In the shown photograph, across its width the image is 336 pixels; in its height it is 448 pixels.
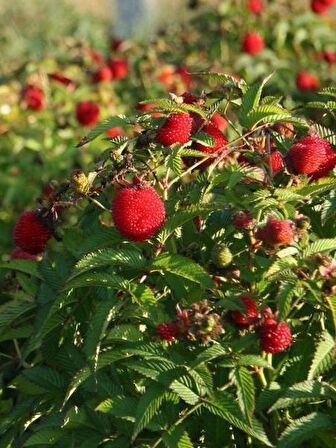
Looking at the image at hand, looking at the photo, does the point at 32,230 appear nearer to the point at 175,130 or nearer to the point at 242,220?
the point at 175,130

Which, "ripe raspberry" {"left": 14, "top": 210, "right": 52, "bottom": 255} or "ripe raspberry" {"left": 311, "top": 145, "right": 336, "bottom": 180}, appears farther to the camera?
"ripe raspberry" {"left": 14, "top": 210, "right": 52, "bottom": 255}

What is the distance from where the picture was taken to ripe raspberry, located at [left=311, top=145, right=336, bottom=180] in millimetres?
1933

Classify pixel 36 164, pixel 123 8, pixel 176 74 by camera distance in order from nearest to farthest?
pixel 36 164
pixel 176 74
pixel 123 8

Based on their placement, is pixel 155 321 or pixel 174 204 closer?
pixel 155 321

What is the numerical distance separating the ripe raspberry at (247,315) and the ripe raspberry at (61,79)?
170 inches

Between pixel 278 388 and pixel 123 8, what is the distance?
1182 centimetres

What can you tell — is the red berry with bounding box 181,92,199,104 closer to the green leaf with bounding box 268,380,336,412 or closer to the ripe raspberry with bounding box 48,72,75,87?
the green leaf with bounding box 268,380,336,412

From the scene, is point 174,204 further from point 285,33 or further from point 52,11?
point 52,11

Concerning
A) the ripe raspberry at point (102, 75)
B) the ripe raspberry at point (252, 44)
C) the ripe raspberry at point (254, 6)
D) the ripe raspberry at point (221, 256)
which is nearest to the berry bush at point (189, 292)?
the ripe raspberry at point (221, 256)

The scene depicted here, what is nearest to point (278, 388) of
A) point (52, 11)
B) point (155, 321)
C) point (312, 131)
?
point (155, 321)

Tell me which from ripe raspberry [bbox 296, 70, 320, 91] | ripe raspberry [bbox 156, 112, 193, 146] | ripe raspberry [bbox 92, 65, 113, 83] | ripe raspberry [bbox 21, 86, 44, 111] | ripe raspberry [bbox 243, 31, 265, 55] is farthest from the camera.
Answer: ripe raspberry [bbox 243, 31, 265, 55]

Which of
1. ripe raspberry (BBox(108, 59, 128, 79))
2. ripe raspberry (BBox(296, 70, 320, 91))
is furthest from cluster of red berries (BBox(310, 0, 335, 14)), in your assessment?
ripe raspberry (BBox(108, 59, 128, 79))

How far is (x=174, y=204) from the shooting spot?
1.98m

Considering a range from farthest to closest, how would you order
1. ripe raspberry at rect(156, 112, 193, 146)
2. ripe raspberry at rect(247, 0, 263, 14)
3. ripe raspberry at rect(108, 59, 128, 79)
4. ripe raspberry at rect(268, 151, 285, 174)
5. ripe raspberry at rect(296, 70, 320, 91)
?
ripe raspberry at rect(247, 0, 263, 14) < ripe raspberry at rect(296, 70, 320, 91) < ripe raspberry at rect(108, 59, 128, 79) < ripe raspberry at rect(268, 151, 285, 174) < ripe raspberry at rect(156, 112, 193, 146)
